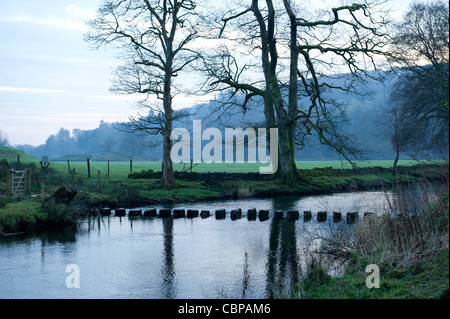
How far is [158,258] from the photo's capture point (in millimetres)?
12102

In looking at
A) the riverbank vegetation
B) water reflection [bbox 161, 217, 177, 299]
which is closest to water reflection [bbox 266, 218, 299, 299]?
the riverbank vegetation

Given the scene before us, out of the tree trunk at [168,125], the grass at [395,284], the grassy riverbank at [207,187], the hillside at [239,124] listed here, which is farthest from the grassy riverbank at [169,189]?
the hillside at [239,124]

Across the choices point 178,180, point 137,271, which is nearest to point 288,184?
point 178,180

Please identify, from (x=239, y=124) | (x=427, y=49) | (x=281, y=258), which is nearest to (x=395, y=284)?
Result: (x=281, y=258)

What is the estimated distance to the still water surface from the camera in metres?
9.30

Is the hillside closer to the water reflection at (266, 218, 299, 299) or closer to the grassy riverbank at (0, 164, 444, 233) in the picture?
the grassy riverbank at (0, 164, 444, 233)

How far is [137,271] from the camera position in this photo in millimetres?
10758

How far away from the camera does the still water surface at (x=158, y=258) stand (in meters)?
9.30

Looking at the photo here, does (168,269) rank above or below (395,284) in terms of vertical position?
below

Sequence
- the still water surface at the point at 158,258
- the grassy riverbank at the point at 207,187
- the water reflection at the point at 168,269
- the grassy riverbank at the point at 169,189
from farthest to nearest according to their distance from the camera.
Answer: the grassy riverbank at the point at 207,187 < the grassy riverbank at the point at 169,189 < the still water surface at the point at 158,258 < the water reflection at the point at 168,269

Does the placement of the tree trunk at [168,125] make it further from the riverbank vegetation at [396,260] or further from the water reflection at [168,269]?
the riverbank vegetation at [396,260]

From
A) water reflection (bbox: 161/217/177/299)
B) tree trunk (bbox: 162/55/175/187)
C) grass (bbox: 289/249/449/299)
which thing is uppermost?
tree trunk (bbox: 162/55/175/187)

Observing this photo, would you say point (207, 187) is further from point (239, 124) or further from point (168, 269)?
point (239, 124)
